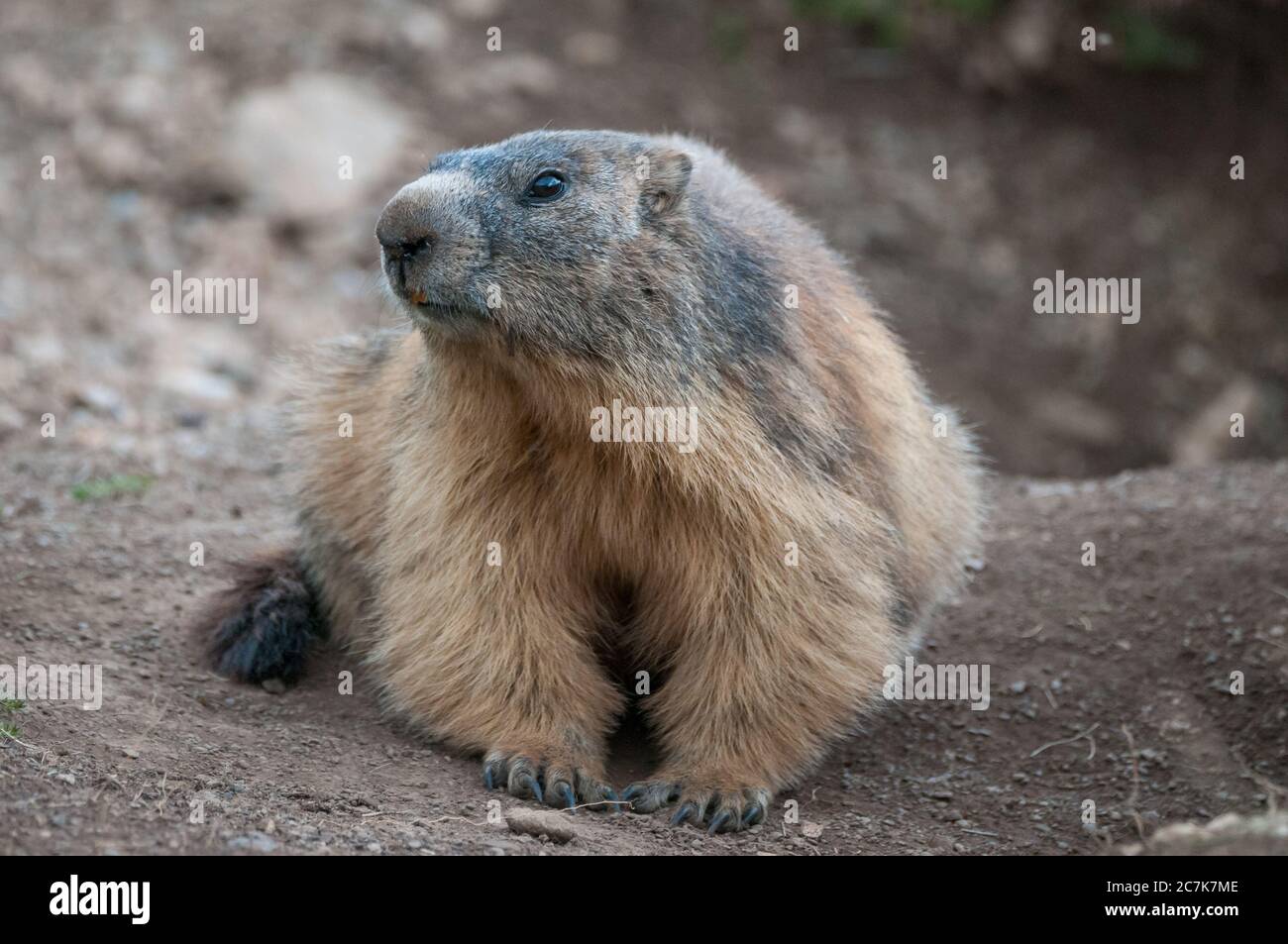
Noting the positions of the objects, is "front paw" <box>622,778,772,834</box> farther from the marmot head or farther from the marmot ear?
the marmot ear

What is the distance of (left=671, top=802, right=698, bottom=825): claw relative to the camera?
20.0 ft

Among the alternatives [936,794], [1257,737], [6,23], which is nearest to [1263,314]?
[1257,737]

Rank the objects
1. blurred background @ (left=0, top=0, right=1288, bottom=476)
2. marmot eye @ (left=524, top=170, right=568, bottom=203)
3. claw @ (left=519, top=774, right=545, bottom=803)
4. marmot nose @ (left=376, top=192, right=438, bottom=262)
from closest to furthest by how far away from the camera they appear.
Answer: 1. marmot nose @ (left=376, top=192, right=438, bottom=262)
2. marmot eye @ (left=524, top=170, right=568, bottom=203)
3. claw @ (left=519, top=774, right=545, bottom=803)
4. blurred background @ (left=0, top=0, right=1288, bottom=476)

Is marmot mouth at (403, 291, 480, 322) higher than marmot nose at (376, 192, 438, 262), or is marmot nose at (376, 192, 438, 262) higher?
marmot nose at (376, 192, 438, 262)

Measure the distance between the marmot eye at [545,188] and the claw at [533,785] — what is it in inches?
97.4

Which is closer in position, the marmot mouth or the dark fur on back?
the marmot mouth

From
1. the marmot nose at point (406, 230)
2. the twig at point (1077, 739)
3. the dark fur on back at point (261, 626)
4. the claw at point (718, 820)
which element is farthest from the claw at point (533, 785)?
the twig at point (1077, 739)

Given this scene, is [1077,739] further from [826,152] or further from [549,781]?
[826,152]

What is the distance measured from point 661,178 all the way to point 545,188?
1.79ft

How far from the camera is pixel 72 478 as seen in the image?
369 inches

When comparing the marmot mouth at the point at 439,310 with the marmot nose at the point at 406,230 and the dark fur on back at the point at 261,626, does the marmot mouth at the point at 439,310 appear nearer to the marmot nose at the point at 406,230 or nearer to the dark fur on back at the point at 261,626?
the marmot nose at the point at 406,230

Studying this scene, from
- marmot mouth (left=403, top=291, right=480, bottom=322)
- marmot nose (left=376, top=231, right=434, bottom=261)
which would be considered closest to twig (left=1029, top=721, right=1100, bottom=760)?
marmot mouth (left=403, top=291, right=480, bottom=322)

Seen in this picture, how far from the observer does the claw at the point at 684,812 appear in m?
6.09

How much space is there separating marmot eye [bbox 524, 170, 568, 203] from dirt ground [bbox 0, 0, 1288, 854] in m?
1.35
